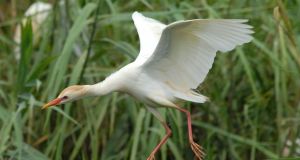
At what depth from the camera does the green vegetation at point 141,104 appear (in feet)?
Result: 11.8

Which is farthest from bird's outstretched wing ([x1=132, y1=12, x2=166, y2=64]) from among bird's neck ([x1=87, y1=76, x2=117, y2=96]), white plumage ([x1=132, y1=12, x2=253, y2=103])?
bird's neck ([x1=87, y1=76, x2=117, y2=96])

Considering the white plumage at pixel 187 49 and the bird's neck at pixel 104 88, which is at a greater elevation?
the white plumage at pixel 187 49

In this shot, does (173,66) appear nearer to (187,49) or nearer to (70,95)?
(187,49)

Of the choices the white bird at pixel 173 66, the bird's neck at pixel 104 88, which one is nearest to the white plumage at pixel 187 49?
the white bird at pixel 173 66

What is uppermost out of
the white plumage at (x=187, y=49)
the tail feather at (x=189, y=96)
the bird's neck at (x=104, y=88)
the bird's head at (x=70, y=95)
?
the white plumage at (x=187, y=49)

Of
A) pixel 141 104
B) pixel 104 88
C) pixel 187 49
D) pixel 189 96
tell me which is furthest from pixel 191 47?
pixel 141 104

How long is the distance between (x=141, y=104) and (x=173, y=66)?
28.5 inches

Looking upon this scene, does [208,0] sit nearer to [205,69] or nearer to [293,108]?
[293,108]

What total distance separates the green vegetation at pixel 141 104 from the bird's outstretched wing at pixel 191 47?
41cm

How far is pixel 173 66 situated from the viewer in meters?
3.04

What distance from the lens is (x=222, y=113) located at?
150 inches

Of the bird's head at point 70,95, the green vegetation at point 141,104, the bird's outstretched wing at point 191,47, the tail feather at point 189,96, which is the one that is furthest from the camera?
the green vegetation at point 141,104

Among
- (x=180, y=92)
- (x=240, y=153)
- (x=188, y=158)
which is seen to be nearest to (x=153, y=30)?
(x=180, y=92)

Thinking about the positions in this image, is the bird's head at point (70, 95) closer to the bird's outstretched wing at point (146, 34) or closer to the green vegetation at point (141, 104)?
the bird's outstretched wing at point (146, 34)
